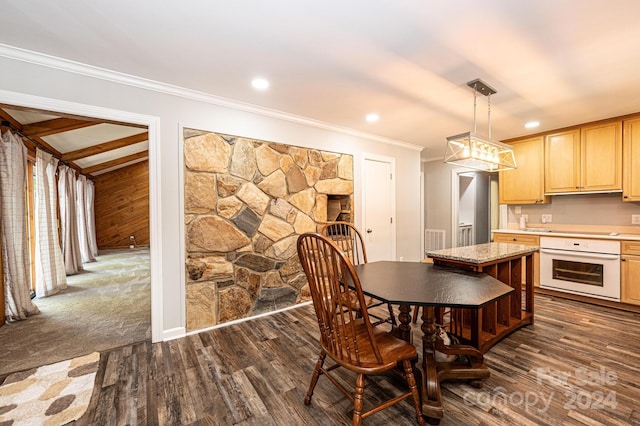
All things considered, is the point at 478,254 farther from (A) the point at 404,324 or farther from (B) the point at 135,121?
(B) the point at 135,121

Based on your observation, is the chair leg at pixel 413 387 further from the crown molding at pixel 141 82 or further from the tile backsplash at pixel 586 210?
the tile backsplash at pixel 586 210

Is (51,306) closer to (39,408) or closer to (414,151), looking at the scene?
(39,408)

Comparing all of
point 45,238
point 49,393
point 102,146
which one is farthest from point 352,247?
point 102,146

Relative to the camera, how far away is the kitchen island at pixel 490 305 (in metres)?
2.14

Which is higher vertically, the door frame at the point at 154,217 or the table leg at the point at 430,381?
the door frame at the point at 154,217

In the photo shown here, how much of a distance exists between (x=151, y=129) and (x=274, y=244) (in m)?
1.67

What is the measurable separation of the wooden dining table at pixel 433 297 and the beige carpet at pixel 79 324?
7.93 ft

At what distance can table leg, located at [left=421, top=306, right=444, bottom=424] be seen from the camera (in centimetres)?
148

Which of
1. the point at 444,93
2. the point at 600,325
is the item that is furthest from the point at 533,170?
the point at 444,93

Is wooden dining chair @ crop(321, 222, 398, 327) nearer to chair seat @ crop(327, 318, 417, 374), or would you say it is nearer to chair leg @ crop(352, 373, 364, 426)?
chair seat @ crop(327, 318, 417, 374)

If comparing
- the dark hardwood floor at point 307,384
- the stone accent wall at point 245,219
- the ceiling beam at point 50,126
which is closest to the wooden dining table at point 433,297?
the dark hardwood floor at point 307,384

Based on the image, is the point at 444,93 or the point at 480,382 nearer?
the point at 480,382

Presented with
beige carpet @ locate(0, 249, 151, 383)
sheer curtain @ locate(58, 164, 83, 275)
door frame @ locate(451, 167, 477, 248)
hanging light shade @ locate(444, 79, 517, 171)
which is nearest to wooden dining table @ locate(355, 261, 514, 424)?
hanging light shade @ locate(444, 79, 517, 171)

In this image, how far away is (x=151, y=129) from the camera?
240 cm
